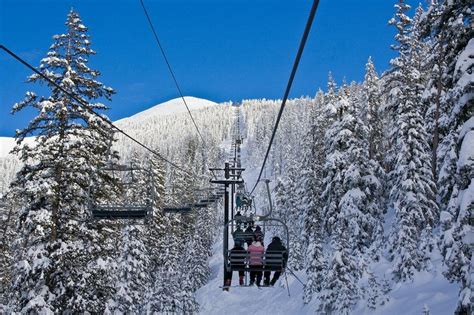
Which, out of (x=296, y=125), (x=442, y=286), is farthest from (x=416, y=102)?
(x=296, y=125)

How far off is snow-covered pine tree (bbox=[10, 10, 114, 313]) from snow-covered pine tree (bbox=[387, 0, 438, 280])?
64.6 ft

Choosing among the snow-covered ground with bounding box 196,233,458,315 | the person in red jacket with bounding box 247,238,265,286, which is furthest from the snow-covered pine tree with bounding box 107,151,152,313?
the person in red jacket with bounding box 247,238,265,286

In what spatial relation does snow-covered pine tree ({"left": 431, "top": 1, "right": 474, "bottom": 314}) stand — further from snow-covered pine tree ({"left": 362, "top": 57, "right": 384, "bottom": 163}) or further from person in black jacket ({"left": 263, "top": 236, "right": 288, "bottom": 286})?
snow-covered pine tree ({"left": 362, "top": 57, "right": 384, "bottom": 163})

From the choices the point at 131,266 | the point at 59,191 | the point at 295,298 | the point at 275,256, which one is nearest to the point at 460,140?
the point at 275,256

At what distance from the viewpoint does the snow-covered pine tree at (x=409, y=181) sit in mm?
31438

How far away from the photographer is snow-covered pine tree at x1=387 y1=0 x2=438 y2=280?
103ft

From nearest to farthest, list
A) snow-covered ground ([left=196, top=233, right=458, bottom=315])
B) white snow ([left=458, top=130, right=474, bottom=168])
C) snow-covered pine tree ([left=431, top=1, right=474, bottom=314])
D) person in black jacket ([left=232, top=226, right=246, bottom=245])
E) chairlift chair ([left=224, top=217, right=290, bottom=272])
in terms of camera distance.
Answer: white snow ([left=458, top=130, right=474, bottom=168]), snow-covered pine tree ([left=431, top=1, right=474, bottom=314]), chairlift chair ([left=224, top=217, right=290, bottom=272]), person in black jacket ([left=232, top=226, right=246, bottom=245]), snow-covered ground ([left=196, top=233, right=458, bottom=315])

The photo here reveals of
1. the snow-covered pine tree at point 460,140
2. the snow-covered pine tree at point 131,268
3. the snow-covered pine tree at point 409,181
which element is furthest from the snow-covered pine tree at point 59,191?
the snow-covered pine tree at point 409,181

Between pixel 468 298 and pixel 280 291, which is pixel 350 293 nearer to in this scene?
pixel 468 298

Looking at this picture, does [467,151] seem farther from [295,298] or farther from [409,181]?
[295,298]

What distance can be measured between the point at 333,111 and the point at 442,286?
13.7 m

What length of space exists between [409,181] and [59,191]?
73.2 feet

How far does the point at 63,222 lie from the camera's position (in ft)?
60.4

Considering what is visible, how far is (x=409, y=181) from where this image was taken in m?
32.5
